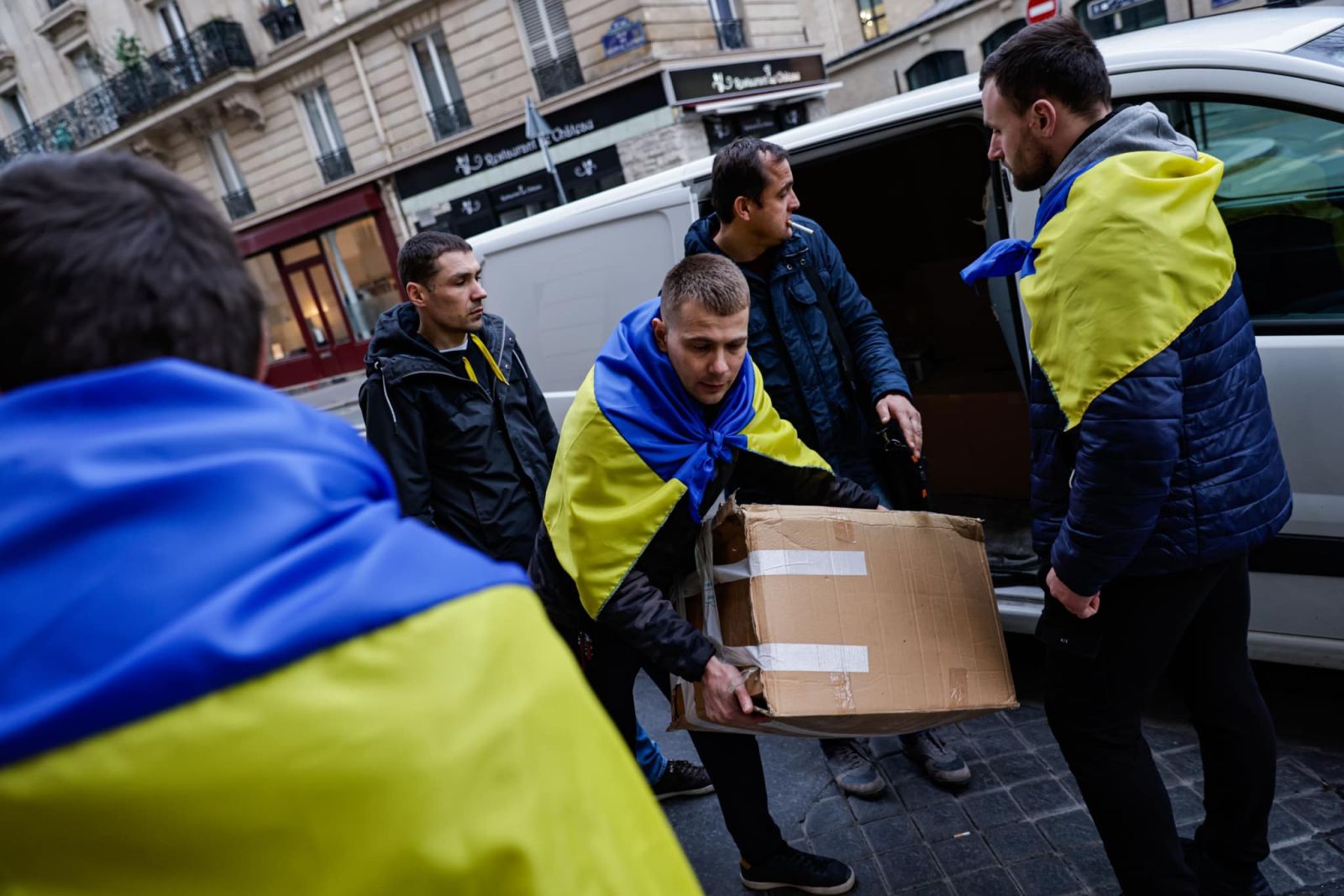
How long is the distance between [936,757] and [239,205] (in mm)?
22050

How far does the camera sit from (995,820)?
8.11 ft

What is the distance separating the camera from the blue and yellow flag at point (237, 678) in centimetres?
59

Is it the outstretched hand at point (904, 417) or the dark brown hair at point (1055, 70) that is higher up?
the dark brown hair at point (1055, 70)

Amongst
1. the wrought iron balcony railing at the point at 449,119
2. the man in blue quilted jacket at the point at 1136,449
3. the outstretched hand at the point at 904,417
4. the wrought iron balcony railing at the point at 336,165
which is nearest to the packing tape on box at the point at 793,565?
the man in blue quilted jacket at the point at 1136,449

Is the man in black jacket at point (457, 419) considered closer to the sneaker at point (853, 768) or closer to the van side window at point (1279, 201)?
the sneaker at point (853, 768)

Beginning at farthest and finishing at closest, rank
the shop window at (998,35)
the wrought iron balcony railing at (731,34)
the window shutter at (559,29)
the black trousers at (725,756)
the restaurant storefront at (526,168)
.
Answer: the shop window at (998,35) → the wrought iron balcony railing at (731,34) → the window shutter at (559,29) → the restaurant storefront at (526,168) → the black trousers at (725,756)

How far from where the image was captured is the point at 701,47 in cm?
1505

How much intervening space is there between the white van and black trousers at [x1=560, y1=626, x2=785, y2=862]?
4.05 feet

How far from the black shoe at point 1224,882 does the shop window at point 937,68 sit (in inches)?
681

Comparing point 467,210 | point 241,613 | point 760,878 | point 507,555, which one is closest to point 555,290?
point 507,555

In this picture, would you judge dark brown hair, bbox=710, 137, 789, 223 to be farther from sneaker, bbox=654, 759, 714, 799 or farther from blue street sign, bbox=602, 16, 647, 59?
blue street sign, bbox=602, 16, 647, 59

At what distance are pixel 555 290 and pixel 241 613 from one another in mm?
3499

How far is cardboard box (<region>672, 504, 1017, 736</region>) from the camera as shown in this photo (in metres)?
1.82

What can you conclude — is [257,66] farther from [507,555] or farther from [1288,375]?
[1288,375]
